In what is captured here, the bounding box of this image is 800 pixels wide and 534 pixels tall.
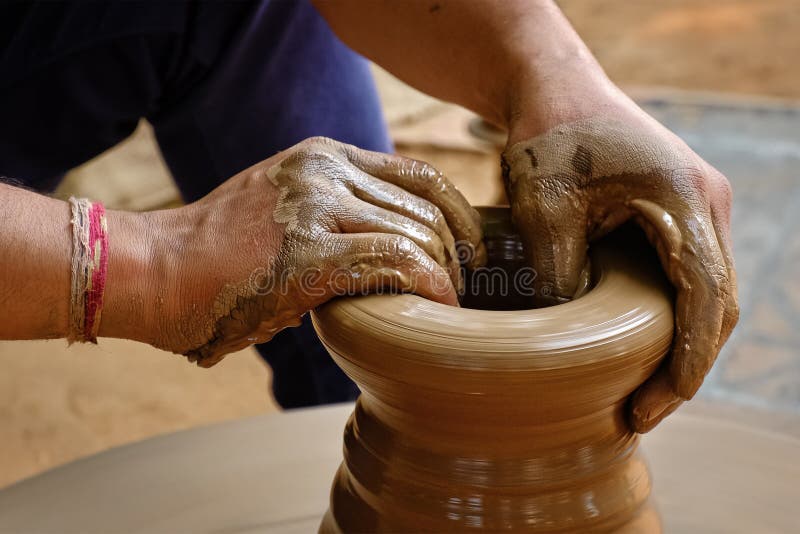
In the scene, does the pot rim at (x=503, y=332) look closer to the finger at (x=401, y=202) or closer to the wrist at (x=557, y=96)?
the finger at (x=401, y=202)

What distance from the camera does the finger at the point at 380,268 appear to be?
0.84 meters

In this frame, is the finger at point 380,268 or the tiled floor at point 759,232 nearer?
the finger at point 380,268

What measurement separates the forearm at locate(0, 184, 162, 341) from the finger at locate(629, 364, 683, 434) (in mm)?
476

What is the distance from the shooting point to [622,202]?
3.15 ft

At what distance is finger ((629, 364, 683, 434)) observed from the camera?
838 millimetres

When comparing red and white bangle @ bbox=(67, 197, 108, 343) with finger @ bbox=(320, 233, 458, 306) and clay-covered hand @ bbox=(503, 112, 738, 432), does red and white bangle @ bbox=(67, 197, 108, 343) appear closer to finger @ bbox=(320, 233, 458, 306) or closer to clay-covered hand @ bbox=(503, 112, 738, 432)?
finger @ bbox=(320, 233, 458, 306)

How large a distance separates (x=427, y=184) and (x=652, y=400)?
303mm

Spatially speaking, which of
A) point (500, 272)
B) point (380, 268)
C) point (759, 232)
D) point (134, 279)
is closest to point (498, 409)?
point (380, 268)

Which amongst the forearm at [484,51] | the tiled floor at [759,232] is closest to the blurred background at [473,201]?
the tiled floor at [759,232]

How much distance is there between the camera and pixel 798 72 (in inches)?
188

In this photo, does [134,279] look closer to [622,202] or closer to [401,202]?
[401,202]

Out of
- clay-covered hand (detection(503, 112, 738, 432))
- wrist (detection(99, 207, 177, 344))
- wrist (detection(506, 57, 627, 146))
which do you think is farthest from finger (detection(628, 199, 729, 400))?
wrist (detection(99, 207, 177, 344))

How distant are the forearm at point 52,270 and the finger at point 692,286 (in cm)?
50

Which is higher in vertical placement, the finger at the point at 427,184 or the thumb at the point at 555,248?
the finger at the point at 427,184
